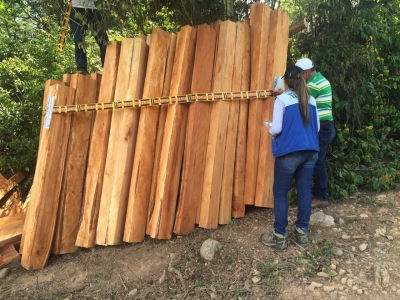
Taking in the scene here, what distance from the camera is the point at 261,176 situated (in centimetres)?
346

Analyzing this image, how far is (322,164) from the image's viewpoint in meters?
3.56

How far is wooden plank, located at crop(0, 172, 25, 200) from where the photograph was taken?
5590mm

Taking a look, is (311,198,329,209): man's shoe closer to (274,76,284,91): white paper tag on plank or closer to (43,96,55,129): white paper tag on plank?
(274,76,284,91): white paper tag on plank

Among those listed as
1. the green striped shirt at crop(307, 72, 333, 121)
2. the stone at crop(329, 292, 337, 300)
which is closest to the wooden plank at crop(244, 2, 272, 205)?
the green striped shirt at crop(307, 72, 333, 121)

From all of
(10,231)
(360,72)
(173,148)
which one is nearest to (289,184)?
(173,148)

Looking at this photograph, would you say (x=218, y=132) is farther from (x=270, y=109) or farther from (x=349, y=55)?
(x=349, y=55)

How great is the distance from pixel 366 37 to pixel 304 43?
0.88 m

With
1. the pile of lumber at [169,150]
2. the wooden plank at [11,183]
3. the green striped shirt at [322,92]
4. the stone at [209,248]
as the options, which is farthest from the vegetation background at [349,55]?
the wooden plank at [11,183]

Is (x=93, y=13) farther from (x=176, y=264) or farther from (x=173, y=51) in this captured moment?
(x=176, y=264)

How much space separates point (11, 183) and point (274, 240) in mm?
5091

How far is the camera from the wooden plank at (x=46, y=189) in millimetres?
3572

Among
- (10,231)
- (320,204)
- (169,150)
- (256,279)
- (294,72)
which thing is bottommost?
(10,231)

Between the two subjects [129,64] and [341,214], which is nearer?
[341,214]

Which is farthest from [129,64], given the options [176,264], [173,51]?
[176,264]
